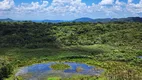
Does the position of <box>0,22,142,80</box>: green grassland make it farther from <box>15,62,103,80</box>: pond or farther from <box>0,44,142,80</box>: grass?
<box>15,62,103,80</box>: pond

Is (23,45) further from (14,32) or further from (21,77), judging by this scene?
(21,77)

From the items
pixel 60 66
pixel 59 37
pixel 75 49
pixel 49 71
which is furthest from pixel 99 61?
pixel 59 37

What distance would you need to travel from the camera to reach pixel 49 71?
8394 cm

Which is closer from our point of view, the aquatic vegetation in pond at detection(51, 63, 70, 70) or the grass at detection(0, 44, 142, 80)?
the grass at detection(0, 44, 142, 80)

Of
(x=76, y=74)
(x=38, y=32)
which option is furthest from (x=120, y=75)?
(x=38, y=32)

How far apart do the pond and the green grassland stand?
3268 millimetres

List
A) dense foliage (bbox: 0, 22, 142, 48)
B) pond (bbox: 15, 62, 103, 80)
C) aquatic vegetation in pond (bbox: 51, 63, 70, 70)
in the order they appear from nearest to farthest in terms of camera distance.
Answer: pond (bbox: 15, 62, 103, 80), aquatic vegetation in pond (bbox: 51, 63, 70, 70), dense foliage (bbox: 0, 22, 142, 48)

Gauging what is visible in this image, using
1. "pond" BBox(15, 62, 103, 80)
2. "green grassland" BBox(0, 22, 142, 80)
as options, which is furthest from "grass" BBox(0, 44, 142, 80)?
"pond" BBox(15, 62, 103, 80)

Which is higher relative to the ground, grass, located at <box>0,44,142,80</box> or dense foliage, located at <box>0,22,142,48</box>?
dense foliage, located at <box>0,22,142,48</box>

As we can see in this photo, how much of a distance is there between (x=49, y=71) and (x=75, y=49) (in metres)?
48.5

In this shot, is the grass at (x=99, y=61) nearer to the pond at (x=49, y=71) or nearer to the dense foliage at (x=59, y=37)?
the pond at (x=49, y=71)

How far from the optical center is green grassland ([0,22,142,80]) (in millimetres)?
80000

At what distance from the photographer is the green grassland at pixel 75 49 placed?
80.0m

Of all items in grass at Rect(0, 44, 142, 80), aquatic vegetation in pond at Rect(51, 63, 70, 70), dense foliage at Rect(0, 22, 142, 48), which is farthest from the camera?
dense foliage at Rect(0, 22, 142, 48)
